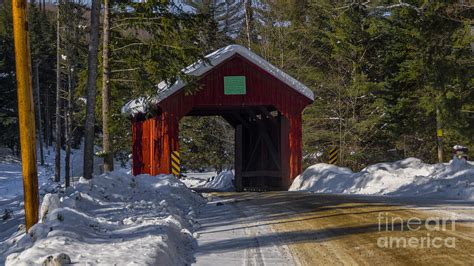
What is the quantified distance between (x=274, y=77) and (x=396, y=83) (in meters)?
12.3

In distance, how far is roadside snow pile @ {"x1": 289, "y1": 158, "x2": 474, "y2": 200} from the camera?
14.0m

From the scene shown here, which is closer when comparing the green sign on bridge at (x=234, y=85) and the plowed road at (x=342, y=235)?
the plowed road at (x=342, y=235)

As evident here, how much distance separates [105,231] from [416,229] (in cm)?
421

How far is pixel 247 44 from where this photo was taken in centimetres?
3531

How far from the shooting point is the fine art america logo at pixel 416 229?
6539 mm

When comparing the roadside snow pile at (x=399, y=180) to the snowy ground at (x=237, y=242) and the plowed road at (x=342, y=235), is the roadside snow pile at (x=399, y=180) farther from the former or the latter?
the snowy ground at (x=237, y=242)

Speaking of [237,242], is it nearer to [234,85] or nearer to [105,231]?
[105,231]

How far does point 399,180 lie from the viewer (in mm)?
16547

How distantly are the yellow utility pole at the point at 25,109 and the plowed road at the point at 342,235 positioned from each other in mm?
2412

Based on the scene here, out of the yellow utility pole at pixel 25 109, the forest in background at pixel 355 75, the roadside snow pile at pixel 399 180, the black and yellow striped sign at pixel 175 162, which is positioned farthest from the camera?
the forest in background at pixel 355 75

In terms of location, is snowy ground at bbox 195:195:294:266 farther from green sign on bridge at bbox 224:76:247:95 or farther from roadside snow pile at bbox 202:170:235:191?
roadside snow pile at bbox 202:170:235:191

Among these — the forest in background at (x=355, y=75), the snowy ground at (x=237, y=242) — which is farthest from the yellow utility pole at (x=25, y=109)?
the forest in background at (x=355, y=75)

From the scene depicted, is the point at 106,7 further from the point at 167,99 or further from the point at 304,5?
the point at 304,5

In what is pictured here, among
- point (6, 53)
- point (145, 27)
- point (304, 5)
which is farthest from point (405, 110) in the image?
point (6, 53)
